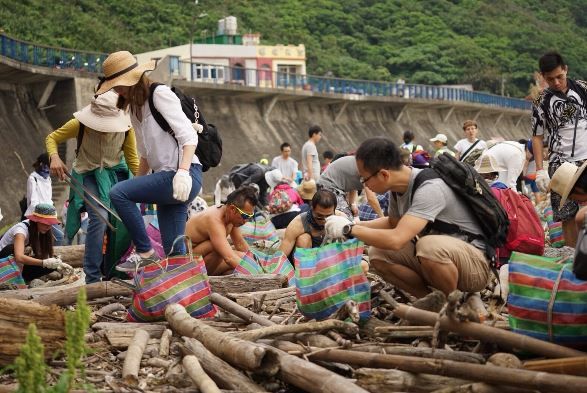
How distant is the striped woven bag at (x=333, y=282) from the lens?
670 cm

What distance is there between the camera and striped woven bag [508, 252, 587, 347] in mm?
5621

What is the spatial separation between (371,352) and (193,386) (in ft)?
2.98

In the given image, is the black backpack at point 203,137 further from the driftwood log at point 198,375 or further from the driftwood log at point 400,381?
the driftwood log at point 400,381

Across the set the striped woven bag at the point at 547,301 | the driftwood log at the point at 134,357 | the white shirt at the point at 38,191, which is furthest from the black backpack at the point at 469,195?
the white shirt at the point at 38,191

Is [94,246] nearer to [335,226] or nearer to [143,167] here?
[143,167]

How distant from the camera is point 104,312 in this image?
809cm

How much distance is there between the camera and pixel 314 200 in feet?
31.9

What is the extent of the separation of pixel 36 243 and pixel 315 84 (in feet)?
135

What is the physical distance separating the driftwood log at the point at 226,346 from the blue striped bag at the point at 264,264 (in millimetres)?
2198

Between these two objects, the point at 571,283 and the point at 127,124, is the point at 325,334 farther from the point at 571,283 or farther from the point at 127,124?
the point at 127,124

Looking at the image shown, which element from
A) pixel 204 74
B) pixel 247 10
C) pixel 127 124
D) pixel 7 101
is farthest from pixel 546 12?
pixel 127 124

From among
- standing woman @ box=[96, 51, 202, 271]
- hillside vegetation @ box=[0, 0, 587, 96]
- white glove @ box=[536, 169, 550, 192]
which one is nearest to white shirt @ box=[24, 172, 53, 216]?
standing woman @ box=[96, 51, 202, 271]

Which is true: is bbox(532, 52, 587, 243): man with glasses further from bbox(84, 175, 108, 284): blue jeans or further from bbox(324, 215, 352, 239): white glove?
bbox(84, 175, 108, 284): blue jeans

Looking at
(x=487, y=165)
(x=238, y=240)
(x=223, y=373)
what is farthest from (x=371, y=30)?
(x=223, y=373)
